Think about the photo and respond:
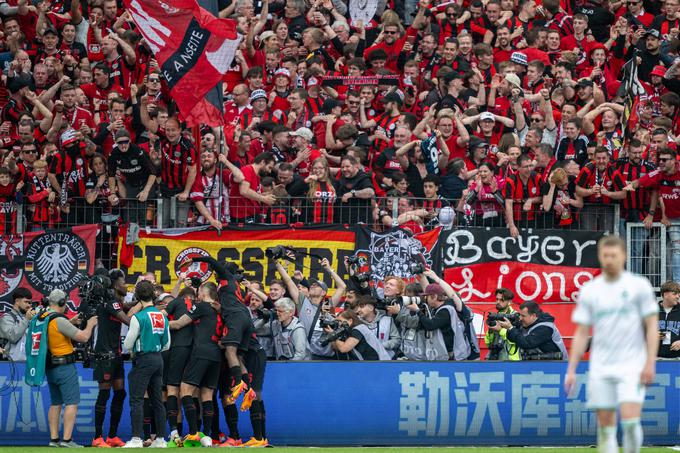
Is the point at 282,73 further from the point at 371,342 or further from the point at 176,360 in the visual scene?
the point at 176,360

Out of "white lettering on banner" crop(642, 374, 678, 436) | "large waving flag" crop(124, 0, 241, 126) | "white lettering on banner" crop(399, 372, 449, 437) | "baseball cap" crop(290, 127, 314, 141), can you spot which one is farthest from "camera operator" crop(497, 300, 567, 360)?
"large waving flag" crop(124, 0, 241, 126)

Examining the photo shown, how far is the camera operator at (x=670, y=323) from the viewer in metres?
17.4

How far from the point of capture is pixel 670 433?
55.2 feet

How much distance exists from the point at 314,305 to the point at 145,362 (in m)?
2.58

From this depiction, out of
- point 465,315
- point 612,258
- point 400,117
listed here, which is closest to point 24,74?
point 400,117

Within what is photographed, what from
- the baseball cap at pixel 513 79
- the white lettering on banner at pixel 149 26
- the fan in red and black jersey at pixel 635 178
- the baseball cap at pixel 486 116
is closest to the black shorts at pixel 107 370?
the white lettering on banner at pixel 149 26

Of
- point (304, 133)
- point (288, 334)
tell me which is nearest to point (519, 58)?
point (304, 133)

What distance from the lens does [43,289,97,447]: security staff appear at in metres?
16.0

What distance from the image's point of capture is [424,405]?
16.8 metres

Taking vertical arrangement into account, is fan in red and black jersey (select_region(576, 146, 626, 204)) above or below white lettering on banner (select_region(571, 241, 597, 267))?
above

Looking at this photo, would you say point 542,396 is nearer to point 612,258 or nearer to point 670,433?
point 670,433

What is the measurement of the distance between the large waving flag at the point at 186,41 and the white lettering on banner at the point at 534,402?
6.12 m

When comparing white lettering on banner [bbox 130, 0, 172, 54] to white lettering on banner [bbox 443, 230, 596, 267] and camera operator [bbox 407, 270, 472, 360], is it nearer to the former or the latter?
white lettering on banner [bbox 443, 230, 596, 267]

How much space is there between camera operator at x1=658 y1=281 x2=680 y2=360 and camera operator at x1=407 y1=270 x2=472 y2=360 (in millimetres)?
2531
